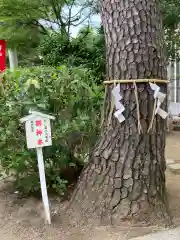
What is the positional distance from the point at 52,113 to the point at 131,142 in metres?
0.87

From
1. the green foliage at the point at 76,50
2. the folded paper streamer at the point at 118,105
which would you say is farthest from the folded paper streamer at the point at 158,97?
the green foliage at the point at 76,50

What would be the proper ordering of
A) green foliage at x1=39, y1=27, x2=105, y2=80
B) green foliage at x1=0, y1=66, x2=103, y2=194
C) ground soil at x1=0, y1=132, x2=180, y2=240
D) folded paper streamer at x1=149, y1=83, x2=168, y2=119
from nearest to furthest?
ground soil at x1=0, y1=132, x2=180, y2=240, folded paper streamer at x1=149, y1=83, x2=168, y2=119, green foliage at x1=0, y1=66, x2=103, y2=194, green foliage at x1=39, y1=27, x2=105, y2=80

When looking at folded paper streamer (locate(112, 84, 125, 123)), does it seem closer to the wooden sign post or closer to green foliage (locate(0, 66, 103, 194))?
green foliage (locate(0, 66, 103, 194))

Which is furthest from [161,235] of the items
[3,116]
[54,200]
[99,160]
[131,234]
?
[3,116]

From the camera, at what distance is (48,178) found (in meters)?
3.57

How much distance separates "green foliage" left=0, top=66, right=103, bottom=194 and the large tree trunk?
42 cm

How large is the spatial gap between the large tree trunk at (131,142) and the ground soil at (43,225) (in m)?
0.12

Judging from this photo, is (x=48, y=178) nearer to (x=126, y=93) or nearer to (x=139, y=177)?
(x=139, y=177)

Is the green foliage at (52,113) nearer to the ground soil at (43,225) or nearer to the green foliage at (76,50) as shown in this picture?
the ground soil at (43,225)

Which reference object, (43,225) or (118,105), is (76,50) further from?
(43,225)

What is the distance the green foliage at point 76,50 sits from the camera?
7699 millimetres

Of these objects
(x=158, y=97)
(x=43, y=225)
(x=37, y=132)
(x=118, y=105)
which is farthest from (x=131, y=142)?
(x=43, y=225)

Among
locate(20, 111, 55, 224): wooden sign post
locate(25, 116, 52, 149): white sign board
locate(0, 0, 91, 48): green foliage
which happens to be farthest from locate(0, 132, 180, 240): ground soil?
locate(0, 0, 91, 48): green foliage

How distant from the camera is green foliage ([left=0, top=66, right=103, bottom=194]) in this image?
329 centimetres
